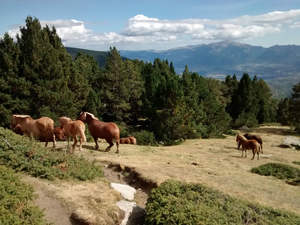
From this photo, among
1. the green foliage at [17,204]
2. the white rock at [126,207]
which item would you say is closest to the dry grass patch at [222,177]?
the white rock at [126,207]

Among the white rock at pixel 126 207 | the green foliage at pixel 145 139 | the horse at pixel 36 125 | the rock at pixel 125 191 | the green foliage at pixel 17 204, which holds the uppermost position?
the horse at pixel 36 125

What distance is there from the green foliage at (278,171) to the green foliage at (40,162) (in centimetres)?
1257

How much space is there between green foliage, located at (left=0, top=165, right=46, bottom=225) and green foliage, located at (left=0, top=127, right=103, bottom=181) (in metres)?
1.63

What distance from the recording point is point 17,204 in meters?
7.37

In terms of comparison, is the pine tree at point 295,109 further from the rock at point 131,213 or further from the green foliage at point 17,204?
the green foliage at point 17,204

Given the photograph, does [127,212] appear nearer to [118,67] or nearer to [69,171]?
[69,171]

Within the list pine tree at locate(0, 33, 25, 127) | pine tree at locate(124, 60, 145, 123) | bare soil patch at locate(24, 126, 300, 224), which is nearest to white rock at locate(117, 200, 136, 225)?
bare soil patch at locate(24, 126, 300, 224)

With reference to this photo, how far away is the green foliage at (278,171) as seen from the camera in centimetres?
1794

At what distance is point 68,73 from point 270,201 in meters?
28.9

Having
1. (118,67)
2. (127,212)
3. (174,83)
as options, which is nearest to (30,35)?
(118,67)

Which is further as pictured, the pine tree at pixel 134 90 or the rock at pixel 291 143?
the pine tree at pixel 134 90

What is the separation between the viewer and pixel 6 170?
29.5 feet

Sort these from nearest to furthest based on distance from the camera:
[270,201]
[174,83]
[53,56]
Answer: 1. [270,201]
2. [53,56]
3. [174,83]

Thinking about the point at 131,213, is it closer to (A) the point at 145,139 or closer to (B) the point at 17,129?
(B) the point at 17,129
